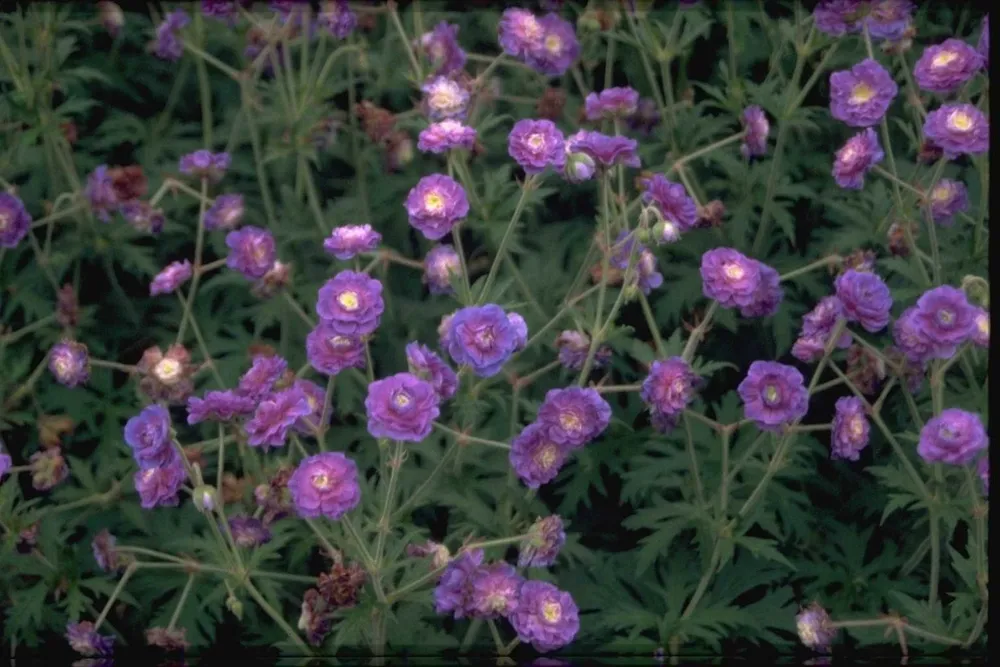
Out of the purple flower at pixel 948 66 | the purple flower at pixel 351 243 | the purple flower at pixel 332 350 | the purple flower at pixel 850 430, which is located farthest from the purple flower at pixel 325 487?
the purple flower at pixel 948 66

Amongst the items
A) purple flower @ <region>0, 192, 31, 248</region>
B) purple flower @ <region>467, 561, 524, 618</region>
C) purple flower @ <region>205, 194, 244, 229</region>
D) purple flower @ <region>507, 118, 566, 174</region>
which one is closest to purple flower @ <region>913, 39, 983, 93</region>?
purple flower @ <region>507, 118, 566, 174</region>

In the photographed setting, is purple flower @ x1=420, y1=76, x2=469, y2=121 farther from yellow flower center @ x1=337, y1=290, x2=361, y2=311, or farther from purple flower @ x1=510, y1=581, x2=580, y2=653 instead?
purple flower @ x1=510, y1=581, x2=580, y2=653

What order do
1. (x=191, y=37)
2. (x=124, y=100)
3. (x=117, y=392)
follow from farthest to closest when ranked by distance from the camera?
(x=124, y=100) → (x=191, y=37) → (x=117, y=392)

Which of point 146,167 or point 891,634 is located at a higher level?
point 146,167

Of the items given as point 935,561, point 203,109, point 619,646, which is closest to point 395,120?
point 203,109

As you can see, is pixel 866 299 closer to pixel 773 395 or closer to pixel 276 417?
pixel 773 395

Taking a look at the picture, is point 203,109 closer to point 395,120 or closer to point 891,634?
point 395,120
